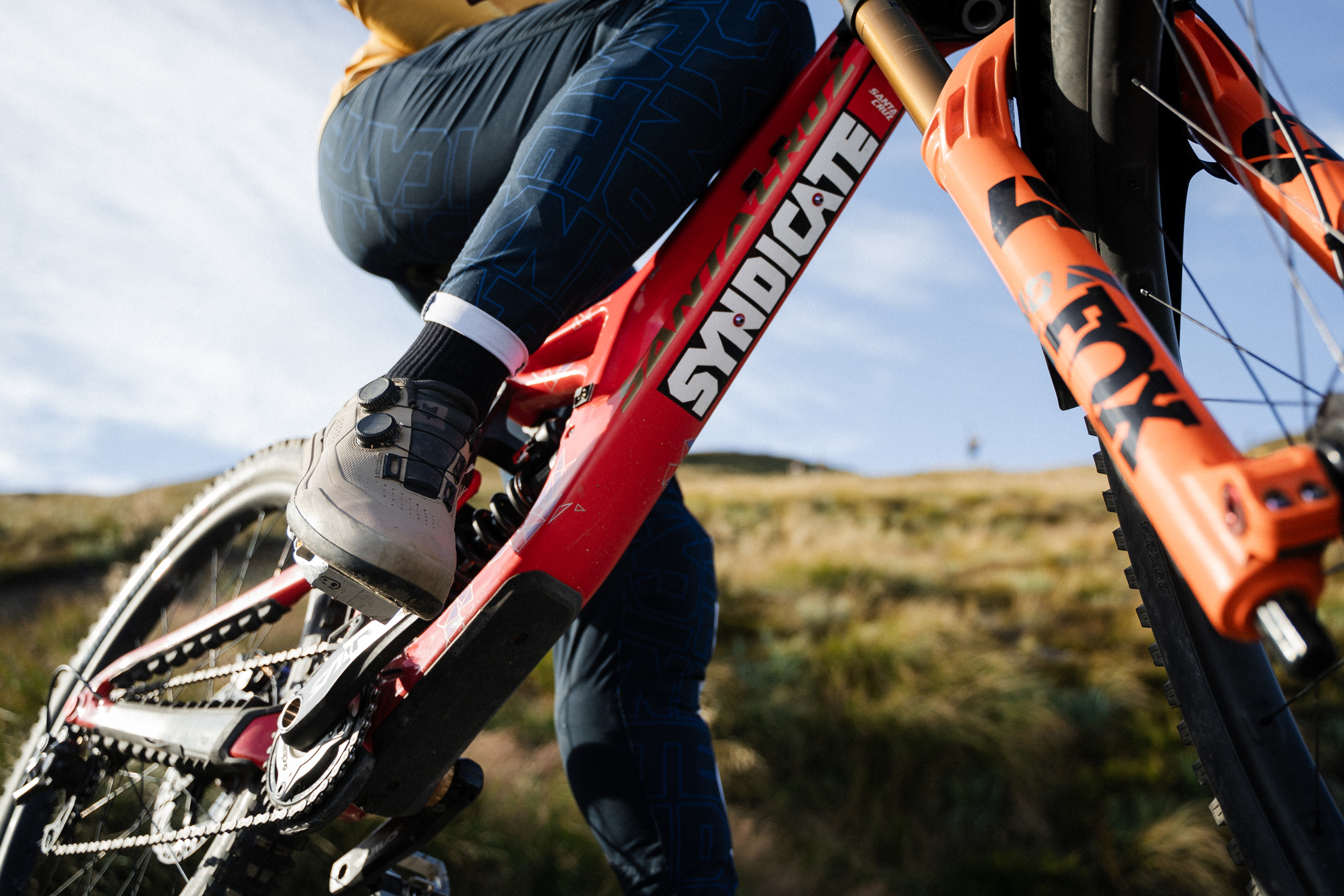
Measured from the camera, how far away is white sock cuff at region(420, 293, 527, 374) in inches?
43.1

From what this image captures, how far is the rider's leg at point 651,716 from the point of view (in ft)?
4.50

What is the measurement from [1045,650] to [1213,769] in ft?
15.2

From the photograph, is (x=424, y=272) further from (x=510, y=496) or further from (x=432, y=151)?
(x=510, y=496)

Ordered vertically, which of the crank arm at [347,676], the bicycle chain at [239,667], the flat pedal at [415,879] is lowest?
the flat pedal at [415,879]

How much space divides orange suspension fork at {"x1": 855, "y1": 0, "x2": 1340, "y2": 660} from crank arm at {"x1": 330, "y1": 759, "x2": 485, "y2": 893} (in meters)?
0.99

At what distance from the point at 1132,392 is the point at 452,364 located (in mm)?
766

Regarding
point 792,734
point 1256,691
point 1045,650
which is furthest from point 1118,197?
point 1045,650

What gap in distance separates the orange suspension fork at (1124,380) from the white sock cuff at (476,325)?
0.55m

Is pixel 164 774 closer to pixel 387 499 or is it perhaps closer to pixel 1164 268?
pixel 387 499

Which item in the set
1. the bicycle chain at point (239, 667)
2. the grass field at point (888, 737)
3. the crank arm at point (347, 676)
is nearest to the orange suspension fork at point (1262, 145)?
the crank arm at point (347, 676)

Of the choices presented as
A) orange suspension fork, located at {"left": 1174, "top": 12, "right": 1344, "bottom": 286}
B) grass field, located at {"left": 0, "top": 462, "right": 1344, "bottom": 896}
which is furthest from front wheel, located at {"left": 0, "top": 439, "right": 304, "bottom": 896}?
orange suspension fork, located at {"left": 1174, "top": 12, "right": 1344, "bottom": 286}

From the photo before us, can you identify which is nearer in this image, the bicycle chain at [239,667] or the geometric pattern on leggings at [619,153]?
the geometric pattern on leggings at [619,153]

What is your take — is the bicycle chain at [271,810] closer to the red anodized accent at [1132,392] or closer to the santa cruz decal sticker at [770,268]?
the santa cruz decal sticker at [770,268]

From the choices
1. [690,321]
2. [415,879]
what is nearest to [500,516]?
[690,321]
